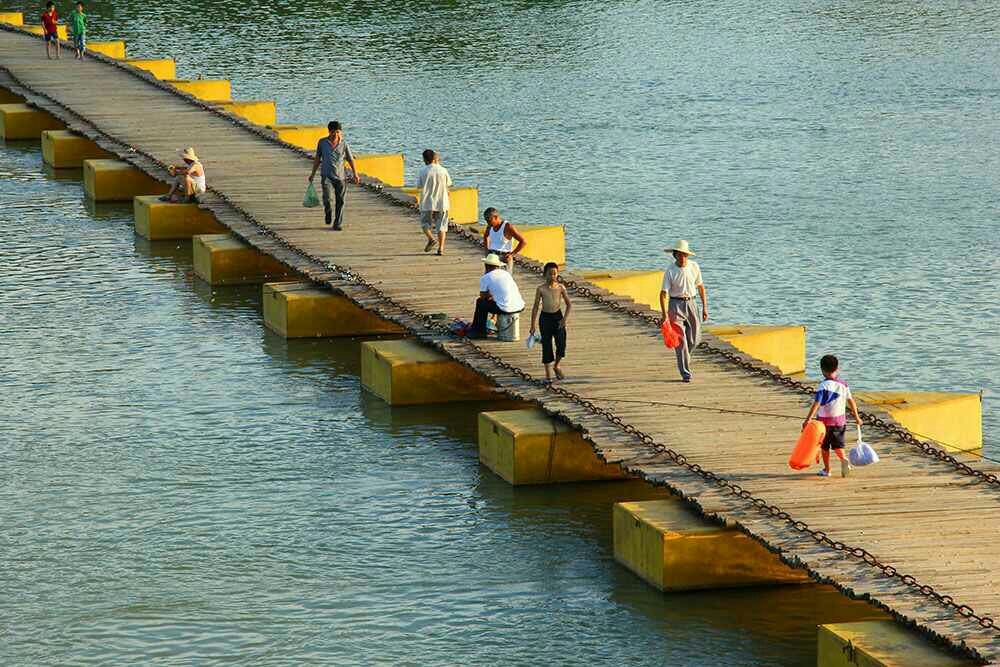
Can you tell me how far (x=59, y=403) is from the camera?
2742 cm

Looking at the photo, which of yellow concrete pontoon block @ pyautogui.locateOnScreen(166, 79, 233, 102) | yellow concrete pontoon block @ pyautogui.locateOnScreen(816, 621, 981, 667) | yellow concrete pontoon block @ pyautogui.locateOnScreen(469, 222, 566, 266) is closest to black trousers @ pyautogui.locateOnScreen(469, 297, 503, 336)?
yellow concrete pontoon block @ pyautogui.locateOnScreen(469, 222, 566, 266)

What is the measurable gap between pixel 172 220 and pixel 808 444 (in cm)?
2148

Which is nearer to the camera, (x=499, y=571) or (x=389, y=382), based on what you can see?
(x=499, y=571)

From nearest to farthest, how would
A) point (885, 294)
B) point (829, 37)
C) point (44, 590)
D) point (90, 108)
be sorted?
1. point (44, 590)
2. point (885, 294)
3. point (90, 108)
4. point (829, 37)

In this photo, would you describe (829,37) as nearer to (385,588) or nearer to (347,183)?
(347,183)

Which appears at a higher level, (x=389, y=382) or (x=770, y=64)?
(x=770, y=64)

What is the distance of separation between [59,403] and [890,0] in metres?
56.7

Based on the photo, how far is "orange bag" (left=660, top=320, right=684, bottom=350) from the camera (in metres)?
22.3

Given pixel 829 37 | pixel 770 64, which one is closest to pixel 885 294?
pixel 770 64

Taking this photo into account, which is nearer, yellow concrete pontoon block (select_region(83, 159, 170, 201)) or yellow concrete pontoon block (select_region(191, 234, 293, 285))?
yellow concrete pontoon block (select_region(191, 234, 293, 285))

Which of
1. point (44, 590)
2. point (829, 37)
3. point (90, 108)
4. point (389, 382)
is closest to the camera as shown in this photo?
point (44, 590)

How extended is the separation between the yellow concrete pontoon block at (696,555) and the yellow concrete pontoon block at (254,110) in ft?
102

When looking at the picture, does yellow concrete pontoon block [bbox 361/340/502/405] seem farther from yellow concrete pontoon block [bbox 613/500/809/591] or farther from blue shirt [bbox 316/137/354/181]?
yellow concrete pontoon block [bbox 613/500/809/591]

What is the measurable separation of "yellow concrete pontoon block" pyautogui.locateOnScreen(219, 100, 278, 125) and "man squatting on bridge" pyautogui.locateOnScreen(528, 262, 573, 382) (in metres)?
26.6
